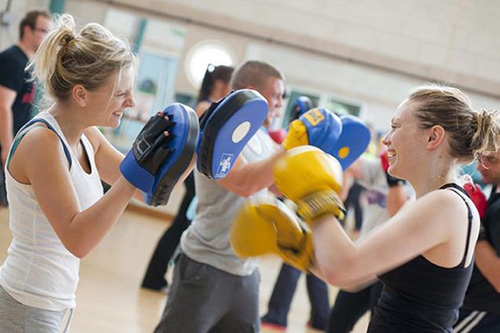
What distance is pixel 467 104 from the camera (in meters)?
1.85

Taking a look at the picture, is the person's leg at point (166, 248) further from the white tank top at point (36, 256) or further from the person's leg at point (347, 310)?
the white tank top at point (36, 256)

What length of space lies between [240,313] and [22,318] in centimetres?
90

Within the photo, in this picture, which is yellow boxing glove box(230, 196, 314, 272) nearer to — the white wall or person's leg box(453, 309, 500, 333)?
person's leg box(453, 309, 500, 333)

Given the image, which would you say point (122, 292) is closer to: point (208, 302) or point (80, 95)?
point (208, 302)

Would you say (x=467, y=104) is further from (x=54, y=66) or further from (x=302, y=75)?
(x=302, y=75)

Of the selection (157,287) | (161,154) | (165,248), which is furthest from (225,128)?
(157,287)

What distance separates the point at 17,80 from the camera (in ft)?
15.2

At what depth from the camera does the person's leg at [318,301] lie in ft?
15.4

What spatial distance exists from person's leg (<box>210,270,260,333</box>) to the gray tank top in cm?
5

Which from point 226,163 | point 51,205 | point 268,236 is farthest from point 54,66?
point 268,236

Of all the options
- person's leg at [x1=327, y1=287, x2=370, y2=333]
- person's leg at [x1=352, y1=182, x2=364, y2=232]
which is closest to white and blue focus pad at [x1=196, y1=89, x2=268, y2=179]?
person's leg at [x1=327, y1=287, x2=370, y2=333]

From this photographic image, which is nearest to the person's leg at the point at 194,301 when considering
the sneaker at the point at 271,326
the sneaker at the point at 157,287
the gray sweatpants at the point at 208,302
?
the gray sweatpants at the point at 208,302

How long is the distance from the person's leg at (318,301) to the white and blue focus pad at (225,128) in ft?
9.26

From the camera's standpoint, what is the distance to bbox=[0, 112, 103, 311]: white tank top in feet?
5.76
